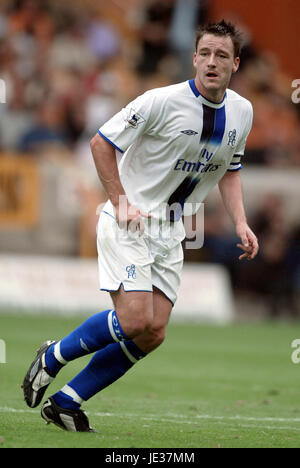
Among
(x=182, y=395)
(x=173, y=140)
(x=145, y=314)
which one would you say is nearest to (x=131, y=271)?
(x=145, y=314)

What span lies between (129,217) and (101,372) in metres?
1.07

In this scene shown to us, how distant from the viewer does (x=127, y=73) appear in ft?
Answer: 59.9

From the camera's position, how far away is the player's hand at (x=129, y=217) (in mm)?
5359

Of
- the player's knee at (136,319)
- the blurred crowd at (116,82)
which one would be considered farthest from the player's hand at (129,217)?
the blurred crowd at (116,82)

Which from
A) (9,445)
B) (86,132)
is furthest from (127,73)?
(9,445)

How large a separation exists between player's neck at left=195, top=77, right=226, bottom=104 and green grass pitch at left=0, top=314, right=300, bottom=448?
2094 mm

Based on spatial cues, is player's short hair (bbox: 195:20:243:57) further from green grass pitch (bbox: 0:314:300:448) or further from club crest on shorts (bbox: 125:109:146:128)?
green grass pitch (bbox: 0:314:300:448)

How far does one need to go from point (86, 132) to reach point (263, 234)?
369cm

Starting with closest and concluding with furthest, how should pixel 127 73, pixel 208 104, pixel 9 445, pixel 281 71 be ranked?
pixel 9 445, pixel 208 104, pixel 127 73, pixel 281 71

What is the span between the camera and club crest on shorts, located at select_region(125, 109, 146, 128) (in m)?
5.53

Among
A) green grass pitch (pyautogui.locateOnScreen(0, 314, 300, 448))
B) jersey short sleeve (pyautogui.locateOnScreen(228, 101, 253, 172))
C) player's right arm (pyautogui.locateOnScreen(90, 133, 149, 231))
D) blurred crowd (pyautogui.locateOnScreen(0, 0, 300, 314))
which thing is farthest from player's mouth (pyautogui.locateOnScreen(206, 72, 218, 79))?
blurred crowd (pyautogui.locateOnScreen(0, 0, 300, 314))

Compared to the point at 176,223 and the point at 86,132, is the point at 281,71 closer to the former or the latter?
the point at 86,132

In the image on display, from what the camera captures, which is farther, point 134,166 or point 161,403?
point 161,403

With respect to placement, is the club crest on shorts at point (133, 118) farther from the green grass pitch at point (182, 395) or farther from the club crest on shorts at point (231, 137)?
the green grass pitch at point (182, 395)
